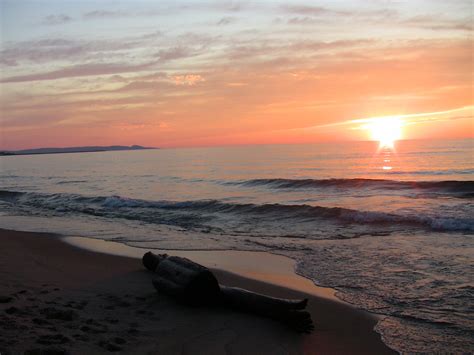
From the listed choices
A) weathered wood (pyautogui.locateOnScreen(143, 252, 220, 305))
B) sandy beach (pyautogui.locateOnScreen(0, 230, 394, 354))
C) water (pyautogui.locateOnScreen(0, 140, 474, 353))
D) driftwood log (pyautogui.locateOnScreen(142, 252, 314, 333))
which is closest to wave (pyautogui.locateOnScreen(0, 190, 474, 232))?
water (pyautogui.locateOnScreen(0, 140, 474, 353))

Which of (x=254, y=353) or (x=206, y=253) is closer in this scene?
(x=254, y=353)

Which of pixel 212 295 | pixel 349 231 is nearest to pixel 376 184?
pixel 349 231

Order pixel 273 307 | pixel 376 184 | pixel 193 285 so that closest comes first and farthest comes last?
pixel 273 307
pixel 193 285
pixel 376 184

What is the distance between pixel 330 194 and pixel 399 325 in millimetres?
18229

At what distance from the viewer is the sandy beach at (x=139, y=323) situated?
465 centimetres

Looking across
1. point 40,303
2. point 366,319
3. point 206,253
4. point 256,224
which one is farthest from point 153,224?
point 366,319

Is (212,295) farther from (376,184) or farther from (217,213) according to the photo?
(376,184)

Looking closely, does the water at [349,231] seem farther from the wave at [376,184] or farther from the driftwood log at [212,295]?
the driftwood log at [212,295]

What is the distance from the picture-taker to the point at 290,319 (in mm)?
5539

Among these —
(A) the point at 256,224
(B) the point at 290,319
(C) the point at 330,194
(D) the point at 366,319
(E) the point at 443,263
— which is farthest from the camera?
(C) the point at 330,194

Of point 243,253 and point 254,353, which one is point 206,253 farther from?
point 254,353

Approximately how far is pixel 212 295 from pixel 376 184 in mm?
22021

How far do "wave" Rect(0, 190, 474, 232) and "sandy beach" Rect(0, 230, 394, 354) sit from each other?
316 inches

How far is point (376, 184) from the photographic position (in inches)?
1037
